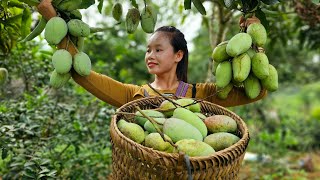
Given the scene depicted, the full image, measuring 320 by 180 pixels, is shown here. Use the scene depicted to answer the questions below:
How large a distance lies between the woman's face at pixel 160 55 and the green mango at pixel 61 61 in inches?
16.9

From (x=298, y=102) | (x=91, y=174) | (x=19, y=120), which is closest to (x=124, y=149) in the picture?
(x=19, y=120)

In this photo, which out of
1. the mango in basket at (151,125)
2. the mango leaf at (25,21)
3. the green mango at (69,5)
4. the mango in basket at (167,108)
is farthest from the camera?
the mango leaf at (25,21)

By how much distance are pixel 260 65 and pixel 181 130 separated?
0.53 m

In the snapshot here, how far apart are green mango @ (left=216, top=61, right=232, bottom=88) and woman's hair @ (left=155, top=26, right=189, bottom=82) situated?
1.05 feet

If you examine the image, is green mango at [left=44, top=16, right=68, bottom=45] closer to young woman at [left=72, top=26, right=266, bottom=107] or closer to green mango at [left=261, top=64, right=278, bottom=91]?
young woman at [left=72, top=26, right=266, bottom=107]

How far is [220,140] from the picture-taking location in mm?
1404

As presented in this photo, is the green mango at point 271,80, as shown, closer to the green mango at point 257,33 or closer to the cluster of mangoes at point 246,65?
the cluster of mangoes at point 246,65

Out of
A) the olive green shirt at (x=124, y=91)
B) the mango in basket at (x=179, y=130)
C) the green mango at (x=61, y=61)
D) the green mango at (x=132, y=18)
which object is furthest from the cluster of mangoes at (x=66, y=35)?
the mango in basket at (x=179, y=130)

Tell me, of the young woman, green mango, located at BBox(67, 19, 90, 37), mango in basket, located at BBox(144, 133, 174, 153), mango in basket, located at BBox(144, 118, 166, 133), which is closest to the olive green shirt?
the young woman

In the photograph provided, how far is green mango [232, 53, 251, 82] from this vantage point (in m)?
1.71

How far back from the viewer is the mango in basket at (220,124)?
1500 mm

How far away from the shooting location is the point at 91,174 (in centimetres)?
279

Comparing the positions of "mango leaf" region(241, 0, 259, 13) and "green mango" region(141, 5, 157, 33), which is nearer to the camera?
"mango leaf" region(241, 0, 259, 13)

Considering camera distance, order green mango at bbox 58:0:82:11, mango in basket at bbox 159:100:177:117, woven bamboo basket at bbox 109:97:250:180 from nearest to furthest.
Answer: woven bamboo basket at bbox 109:97:250:180 < mango in basket at bbox 159:100:177:117 < green mango at bbox 58:0:82:11
